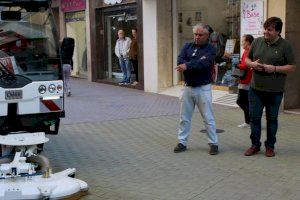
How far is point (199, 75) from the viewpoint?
23.7 feet

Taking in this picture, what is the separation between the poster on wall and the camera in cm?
1116

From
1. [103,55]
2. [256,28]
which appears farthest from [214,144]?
[103,55]

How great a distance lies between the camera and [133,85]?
16.1 m

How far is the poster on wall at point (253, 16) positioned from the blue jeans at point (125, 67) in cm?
538

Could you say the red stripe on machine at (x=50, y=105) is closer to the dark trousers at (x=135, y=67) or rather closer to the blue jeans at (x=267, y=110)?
the blue jeans at (x=267, y=110)

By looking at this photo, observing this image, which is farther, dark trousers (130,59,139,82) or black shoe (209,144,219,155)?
dark trousers (130,59,139,82)

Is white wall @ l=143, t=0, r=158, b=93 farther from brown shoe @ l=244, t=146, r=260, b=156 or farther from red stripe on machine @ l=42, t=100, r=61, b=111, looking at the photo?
red stripe on machine @ l=42, t=100, r=61, b=111

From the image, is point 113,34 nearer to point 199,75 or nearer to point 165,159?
point 199,75

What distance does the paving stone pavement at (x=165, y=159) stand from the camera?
581 cm

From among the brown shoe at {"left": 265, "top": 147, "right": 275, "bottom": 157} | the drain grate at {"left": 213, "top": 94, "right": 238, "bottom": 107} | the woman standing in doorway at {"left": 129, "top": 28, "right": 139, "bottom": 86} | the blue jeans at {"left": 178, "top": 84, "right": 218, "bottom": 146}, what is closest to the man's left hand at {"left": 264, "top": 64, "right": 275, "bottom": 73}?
the blue jeans at {"left": 178, "top": 84, "right": 218, "bottom": 146}

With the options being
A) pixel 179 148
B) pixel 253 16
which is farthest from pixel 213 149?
pixel 253 16

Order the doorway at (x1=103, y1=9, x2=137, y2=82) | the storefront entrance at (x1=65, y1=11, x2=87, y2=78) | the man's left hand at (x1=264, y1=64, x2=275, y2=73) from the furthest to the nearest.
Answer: the storefront entrance at (x1=65, y1=11, x2=87, y2=78) < the doorway at (x1=103, y1=9, x2=137, y2=82) < the man's left hand at (x1=264, y1=64, x2=275, y2=73)

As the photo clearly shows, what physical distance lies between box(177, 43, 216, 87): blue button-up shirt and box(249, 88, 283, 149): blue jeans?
65cm

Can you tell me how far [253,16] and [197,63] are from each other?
4864mm
